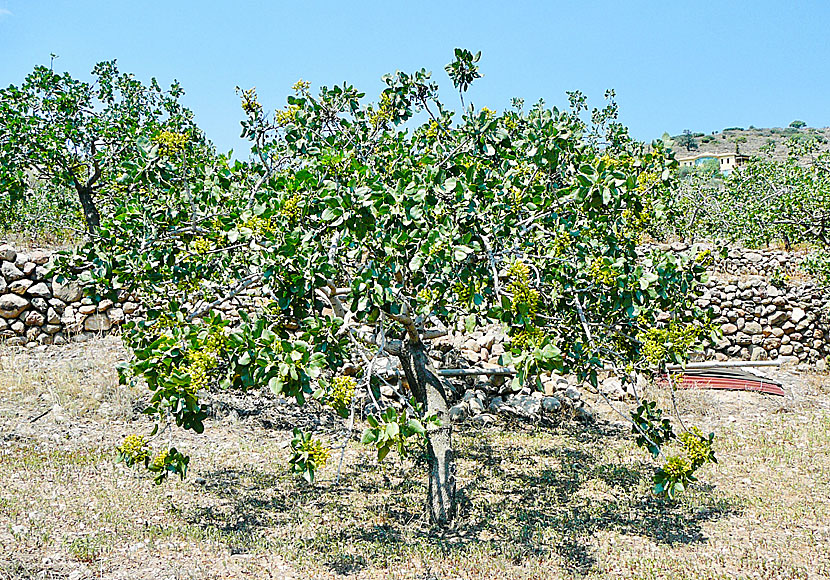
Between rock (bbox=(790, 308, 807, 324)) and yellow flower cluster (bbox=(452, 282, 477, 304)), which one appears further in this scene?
rock (bbox=(790, 308, 807, 324))

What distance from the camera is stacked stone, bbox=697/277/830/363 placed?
35.1 ft

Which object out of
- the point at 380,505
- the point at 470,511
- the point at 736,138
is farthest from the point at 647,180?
the point at 736,138

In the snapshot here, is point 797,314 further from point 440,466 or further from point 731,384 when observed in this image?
point 440,466

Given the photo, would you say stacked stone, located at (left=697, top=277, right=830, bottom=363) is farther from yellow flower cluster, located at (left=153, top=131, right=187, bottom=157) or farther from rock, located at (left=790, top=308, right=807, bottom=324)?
yellow flower cluster, located at (left=153, top=131, right=187, bottom=157)

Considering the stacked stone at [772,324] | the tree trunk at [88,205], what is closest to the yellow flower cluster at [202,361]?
the tree trunk at [88,205]

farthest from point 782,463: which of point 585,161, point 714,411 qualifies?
point 585,161

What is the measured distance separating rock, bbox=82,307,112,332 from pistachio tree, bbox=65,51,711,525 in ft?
17.6

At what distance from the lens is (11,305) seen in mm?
8984

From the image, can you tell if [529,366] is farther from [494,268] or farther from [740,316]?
[740,316]

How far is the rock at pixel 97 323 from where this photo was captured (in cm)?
929

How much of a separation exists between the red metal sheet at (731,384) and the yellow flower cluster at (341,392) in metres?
6.64

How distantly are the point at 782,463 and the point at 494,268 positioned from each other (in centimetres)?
418

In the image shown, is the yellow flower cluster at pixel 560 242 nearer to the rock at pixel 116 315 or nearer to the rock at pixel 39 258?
the rock at pixel 116 315

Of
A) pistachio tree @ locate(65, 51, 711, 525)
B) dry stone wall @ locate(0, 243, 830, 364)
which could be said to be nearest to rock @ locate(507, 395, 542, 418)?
dry stone wall @ locate(0, 243, 830, 364)
